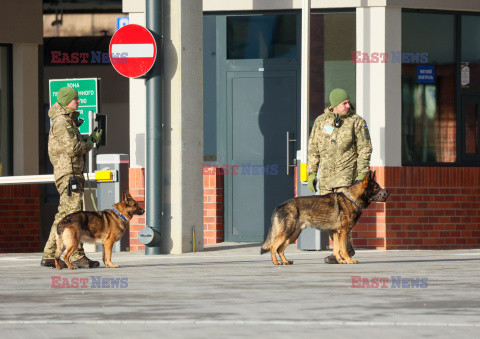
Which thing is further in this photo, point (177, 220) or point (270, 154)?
point (270, 154)

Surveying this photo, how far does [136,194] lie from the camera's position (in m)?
17.9

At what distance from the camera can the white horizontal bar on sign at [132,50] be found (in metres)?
16.3

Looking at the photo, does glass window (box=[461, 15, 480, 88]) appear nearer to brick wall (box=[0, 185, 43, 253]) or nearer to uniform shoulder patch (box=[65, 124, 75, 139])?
uniform shoulder patch (box=[65, 124, 75, 139])

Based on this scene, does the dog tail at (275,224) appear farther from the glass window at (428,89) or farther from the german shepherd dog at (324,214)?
the glass window at (428,89)

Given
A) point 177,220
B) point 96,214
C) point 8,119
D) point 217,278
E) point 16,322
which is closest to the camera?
point 16,322

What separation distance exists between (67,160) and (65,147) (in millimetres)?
152

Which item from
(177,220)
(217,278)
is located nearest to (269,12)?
(177,220)

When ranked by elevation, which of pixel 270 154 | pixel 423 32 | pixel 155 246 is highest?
pixel 423 32

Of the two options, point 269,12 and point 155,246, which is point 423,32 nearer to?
point 269,12

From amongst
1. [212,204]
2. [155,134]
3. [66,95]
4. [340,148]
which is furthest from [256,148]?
[66,95]

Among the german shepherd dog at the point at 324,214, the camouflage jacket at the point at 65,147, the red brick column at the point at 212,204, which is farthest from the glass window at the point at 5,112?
the german shepherd dog at the point at 324,214

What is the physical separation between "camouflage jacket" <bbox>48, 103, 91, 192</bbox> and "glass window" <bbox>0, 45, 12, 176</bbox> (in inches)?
331

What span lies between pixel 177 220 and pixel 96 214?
289 centimetres

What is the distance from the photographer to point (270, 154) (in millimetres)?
18359
